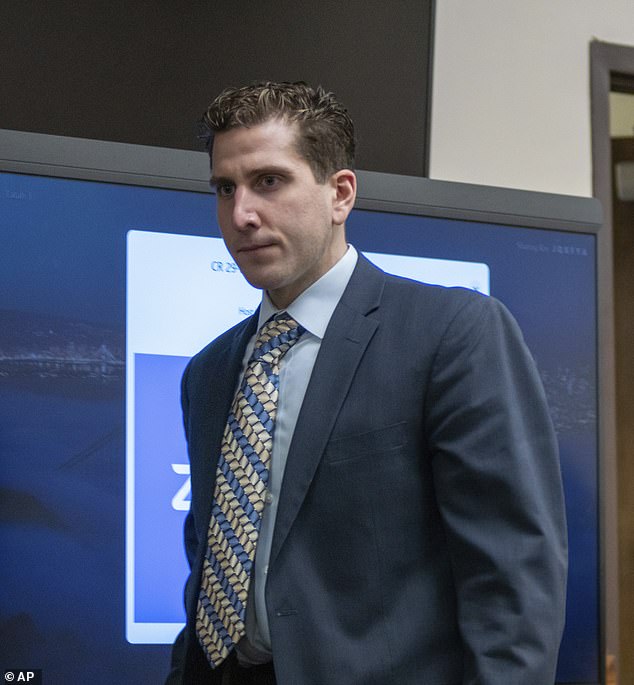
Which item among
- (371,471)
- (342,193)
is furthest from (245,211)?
(371,471)

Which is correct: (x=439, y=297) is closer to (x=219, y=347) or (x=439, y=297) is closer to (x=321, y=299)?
(x=321, y=299)

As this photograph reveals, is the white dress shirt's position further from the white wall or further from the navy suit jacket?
the white wall

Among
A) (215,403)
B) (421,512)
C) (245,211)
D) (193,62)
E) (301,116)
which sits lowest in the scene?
(421,512)

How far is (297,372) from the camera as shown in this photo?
151 cm

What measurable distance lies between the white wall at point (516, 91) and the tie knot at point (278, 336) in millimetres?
1035

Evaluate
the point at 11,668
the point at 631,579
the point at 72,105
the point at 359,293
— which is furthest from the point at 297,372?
the point at 631,579

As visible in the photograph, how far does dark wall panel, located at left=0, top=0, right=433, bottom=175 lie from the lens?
2166 millimetres

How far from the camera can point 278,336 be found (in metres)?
1.54

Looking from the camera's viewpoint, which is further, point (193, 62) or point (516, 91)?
point (516, 91)

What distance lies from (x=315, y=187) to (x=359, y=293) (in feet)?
0.52

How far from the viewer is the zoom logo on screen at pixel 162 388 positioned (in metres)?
1.94

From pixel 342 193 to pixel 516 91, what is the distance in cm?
117

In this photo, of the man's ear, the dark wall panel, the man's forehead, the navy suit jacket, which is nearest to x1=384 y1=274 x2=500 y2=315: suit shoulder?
the navy suit jacket

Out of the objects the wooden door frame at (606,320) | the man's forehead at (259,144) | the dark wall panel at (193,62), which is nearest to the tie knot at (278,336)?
the man's forehead at (259,144)
